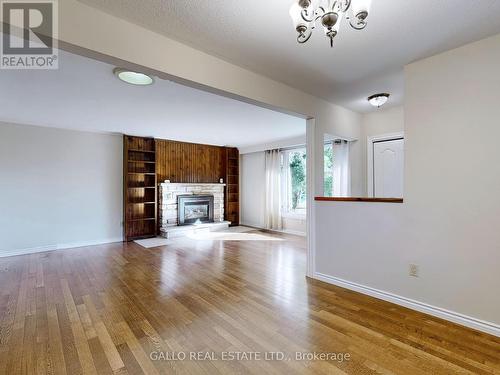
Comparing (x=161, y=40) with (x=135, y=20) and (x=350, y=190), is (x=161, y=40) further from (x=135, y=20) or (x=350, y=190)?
(x=350, y=190)

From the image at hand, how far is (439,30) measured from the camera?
6.44ft

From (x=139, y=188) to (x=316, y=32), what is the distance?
5.37m

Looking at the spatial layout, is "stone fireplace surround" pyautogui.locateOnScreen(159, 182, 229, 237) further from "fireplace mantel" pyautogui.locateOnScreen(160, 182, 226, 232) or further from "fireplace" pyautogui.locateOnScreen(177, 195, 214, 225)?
"fireplace" pyautogui.locateOnScreen(177, 195, 214, 225)

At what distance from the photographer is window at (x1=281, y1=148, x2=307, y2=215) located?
21.5 ft

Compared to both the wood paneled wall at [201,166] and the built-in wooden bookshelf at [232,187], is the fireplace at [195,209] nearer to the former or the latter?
the wood paneled wall at [201,166]

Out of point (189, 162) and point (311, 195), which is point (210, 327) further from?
point (189, 162)

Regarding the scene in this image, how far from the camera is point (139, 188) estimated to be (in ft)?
19.7

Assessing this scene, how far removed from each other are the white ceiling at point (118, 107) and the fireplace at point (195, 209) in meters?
1.87

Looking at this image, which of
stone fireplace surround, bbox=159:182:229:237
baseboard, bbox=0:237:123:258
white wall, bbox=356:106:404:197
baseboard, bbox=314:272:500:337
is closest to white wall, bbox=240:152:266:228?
stone fireplace surround, bbox=159:182:229:237

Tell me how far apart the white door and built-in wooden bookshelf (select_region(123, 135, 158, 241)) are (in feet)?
16.3

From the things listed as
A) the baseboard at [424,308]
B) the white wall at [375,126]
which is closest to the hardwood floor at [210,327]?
the baseboard at [424,308]

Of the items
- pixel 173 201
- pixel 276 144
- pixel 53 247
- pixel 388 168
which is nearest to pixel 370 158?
pixel 388 168

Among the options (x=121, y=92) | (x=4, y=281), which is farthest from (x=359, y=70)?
(x=4, y=281)

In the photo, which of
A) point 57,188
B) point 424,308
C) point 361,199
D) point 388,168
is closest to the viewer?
point 424,308
